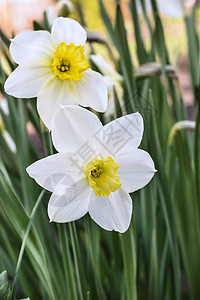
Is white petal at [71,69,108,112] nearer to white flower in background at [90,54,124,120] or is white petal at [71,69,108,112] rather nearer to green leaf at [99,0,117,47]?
white flower in background at [90,54,124,120]

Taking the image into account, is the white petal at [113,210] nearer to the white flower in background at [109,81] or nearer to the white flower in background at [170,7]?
the white flower in background at [109,81]

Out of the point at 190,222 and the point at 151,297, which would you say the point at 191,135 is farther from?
the point at 151,297

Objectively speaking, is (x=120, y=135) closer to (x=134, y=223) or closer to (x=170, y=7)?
(x=134, y=223)

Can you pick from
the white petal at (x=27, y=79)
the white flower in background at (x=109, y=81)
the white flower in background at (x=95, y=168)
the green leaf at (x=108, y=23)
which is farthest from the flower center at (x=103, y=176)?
the green leaf at (x=108, y=23)

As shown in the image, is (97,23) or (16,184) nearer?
(16,184)

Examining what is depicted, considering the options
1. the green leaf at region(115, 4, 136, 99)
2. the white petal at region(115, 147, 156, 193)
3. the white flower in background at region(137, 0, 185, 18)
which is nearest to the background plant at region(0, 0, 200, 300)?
the green leaf at region(115, 4, 136, 99)

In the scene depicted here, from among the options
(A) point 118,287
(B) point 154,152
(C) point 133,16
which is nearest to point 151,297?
(A) point 118,287
